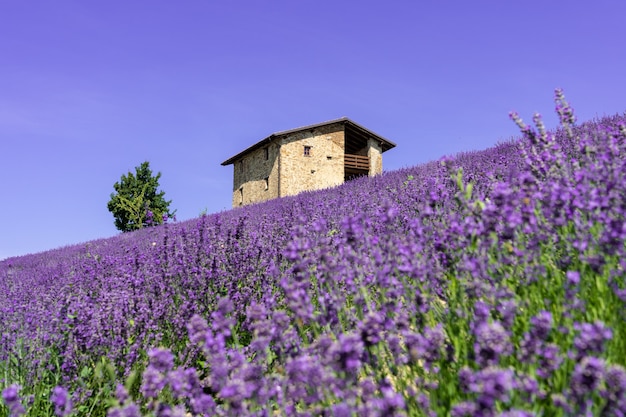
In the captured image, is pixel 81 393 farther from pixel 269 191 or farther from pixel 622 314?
pixel 269 191

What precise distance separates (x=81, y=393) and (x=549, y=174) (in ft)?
10.2

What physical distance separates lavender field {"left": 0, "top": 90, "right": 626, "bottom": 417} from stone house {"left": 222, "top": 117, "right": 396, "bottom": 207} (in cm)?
1801

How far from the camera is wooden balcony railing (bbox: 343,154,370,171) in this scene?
23.9 metres

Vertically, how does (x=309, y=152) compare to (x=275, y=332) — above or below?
above

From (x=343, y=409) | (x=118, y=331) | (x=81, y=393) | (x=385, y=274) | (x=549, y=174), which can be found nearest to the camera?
(x=343, y=409)

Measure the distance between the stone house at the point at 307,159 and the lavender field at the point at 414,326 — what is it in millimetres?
18009

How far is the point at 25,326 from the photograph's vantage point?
3.94 meters

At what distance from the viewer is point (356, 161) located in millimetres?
24172

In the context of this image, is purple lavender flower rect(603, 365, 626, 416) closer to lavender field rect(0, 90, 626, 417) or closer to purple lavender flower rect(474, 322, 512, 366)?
lavender field rect(0, 90, 626, 417)

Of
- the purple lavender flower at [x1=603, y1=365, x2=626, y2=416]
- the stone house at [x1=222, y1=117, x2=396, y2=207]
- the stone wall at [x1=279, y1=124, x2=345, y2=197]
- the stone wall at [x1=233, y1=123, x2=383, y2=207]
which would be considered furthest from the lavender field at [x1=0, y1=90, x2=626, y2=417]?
the stone wall at [x1=279, y1=124, x2=345, y2=197]

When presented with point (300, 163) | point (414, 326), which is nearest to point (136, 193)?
point (300, 163)

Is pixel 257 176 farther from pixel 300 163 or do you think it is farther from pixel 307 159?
pixel 307 159

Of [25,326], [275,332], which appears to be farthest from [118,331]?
[275,332]

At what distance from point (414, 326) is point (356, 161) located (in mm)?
22260
